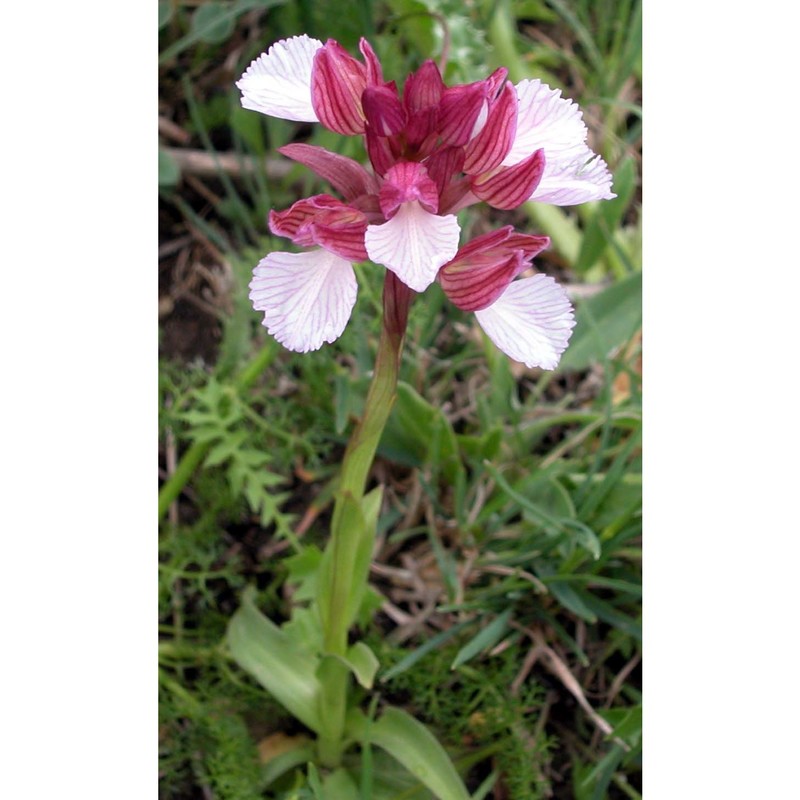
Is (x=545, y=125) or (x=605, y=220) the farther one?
(x=605, y=220)

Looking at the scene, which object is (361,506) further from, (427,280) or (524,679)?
(524,679)

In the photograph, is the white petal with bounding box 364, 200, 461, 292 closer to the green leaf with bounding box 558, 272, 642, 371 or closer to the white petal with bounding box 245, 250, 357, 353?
the white petal with bounding box 245, 250, 357, 353

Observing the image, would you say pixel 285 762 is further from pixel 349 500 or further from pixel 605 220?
pixel 605 220

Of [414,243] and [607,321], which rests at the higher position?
[414,243]

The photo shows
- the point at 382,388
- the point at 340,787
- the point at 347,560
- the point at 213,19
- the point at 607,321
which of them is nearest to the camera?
the point at 382,388

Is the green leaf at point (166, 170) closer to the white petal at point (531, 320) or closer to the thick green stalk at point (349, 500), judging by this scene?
the thick green stalk at point (349, 500)

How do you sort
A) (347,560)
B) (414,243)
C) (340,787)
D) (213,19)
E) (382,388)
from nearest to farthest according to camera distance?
1. (414,243)
2. (382,388)
3. (347,560)
4. (340,787)
5. (213,19)

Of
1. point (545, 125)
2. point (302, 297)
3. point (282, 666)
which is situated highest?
point (545, 125)

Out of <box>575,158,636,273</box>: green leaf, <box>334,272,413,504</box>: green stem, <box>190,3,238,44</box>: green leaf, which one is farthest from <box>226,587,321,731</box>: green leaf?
<box>190,3,238,44</box>: green leaf

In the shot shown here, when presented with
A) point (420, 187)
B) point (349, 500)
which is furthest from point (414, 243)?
point (349, 500)
